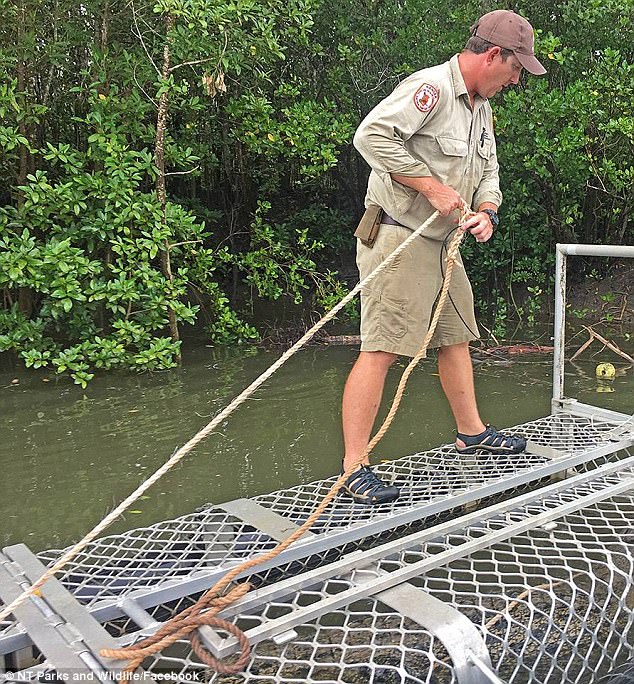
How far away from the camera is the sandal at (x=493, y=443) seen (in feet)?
11.4

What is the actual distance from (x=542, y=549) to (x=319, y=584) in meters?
0.82

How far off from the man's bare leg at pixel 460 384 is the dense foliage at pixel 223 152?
3.30 meters

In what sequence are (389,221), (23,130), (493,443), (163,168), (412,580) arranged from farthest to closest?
(163,168) < (23,130) < (493,443) < (389,221) < (412,580)

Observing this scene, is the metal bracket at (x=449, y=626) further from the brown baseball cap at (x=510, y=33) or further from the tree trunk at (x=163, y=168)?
the tree trunk at (x=163, y=168)

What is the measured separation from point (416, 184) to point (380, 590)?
5.26 feet

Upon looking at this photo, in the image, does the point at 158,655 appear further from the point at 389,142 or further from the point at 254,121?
the point at 254,121

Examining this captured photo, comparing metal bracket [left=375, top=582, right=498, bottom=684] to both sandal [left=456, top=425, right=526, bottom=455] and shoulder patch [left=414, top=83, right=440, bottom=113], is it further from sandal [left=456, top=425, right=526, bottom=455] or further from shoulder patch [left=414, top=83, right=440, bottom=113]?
shoulder patch [left=414, top=83, right=440, bottom=113]

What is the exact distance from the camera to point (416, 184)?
304 centimetres

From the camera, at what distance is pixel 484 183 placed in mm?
3543

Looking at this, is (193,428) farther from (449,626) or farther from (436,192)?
(449,626)

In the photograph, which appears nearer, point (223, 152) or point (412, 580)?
point (412, 580)

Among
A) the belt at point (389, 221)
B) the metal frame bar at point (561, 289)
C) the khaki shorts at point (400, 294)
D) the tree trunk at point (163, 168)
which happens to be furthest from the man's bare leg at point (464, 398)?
the tree trunk at point (163, 168)

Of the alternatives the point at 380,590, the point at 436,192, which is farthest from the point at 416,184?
the point at 380,590

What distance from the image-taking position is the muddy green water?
391 centimetres
